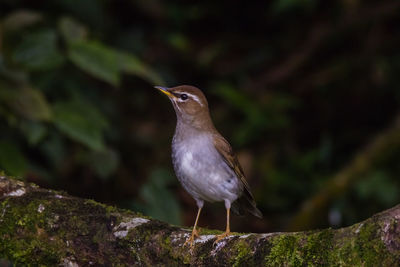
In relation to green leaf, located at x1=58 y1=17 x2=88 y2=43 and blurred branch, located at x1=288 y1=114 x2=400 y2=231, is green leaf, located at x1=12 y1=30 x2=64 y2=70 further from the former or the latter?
blurred branch, located at x1=288 y1=114 x2=400 y2=231

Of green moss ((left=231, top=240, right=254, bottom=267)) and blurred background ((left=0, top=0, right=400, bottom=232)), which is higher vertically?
blurred background ((left=0, top=0, right=400, bottom=232))

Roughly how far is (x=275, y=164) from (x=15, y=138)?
13.1ft

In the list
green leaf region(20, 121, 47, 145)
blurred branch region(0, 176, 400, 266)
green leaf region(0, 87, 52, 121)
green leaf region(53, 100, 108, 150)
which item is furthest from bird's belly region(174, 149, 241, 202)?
green leaf region(20, 121, 47, 145)

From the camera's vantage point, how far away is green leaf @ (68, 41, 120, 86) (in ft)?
18.9

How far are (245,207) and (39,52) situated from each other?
240cm

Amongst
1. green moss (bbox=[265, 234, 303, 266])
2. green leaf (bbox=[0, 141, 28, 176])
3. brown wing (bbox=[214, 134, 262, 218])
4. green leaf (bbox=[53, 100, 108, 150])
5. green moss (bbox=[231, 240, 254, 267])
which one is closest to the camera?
green moss (bbox=[265, 234, 303, 266])

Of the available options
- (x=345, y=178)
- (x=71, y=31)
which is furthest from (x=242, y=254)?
(x=345, y=178)

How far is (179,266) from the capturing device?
345cm

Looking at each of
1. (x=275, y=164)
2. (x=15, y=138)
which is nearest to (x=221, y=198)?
(x=15, y=138)

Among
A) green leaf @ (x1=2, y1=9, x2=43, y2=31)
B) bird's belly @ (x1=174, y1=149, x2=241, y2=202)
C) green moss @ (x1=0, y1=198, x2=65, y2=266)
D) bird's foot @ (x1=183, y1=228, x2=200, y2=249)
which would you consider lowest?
green moss @ (x1=0, y1=198, x2=65, y2=266)

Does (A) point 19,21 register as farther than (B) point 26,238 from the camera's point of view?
Yes

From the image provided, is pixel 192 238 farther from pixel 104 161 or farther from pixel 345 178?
pixel 345 178

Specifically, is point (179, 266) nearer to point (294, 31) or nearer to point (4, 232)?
point (4, 232)

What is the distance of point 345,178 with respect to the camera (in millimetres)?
7477
